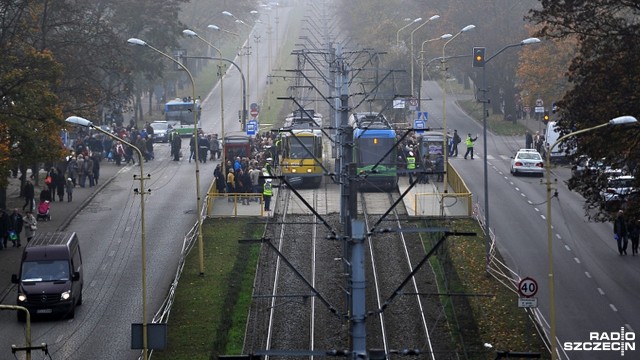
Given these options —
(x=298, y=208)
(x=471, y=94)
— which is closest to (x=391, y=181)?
(x=298, y=208)

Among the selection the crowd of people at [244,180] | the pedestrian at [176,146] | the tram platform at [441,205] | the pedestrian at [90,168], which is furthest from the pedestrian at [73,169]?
the tram platform at [441,205]

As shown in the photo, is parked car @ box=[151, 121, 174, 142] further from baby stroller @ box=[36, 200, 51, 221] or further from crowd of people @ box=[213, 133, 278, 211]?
baby stroller @ box=[36, 200, 51, 221]

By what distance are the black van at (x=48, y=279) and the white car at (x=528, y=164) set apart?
31.2m

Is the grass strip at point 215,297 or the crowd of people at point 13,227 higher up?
the crowd of people at point 13,227

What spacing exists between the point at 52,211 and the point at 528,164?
78.3 ft

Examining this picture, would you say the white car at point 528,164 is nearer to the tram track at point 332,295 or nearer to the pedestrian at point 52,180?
the tram track at point 332,295

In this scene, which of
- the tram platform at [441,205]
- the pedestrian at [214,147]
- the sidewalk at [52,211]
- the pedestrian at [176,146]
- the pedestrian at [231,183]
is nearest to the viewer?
the sidewalk at [52,211]

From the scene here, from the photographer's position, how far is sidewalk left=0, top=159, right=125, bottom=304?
39.0 meters

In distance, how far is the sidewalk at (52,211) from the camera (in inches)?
1534

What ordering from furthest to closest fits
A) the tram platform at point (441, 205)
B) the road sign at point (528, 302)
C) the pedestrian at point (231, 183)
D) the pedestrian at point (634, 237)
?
the pedestrian at point (231, 183) → the tram platform at point (441, 205) → the pedestrian at point (634, 237) → the road sign at point (528, 302)

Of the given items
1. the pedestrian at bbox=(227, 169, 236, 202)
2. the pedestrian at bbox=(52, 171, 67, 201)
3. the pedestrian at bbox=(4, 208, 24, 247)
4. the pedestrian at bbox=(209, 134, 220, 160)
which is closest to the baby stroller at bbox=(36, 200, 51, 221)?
the pedestrian at bbox=(4, 208, 24, 247)

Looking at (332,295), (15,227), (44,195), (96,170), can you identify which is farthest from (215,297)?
(96,170)

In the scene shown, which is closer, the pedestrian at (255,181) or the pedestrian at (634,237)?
the pedestrian at (634,237)

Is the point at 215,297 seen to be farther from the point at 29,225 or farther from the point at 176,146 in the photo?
the point at 176,146
